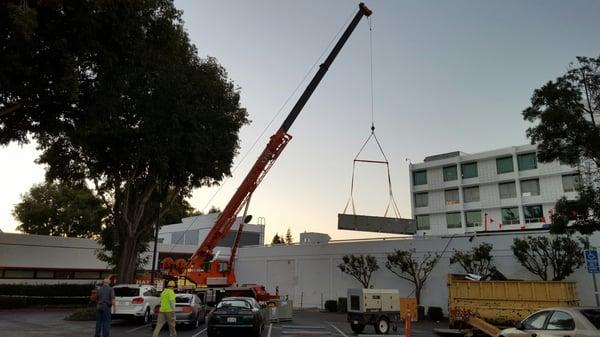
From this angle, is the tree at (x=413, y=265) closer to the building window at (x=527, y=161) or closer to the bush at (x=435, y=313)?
the bush at (x=435, y=313)

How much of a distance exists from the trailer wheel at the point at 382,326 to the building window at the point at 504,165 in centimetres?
4230

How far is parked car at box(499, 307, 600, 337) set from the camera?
28.3 feet

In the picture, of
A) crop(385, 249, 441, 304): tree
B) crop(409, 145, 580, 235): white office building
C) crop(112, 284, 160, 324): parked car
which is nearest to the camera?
crop(112, 284, 160, 324): parked car

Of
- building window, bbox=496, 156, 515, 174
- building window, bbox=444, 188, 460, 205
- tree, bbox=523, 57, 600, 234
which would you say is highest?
building window, bbox=496, 156, 515, 174

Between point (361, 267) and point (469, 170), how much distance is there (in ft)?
109

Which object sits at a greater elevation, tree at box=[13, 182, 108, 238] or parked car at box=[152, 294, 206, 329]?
tree at box=[13, 182, 108, 238]

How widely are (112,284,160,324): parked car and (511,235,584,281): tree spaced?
759 inches

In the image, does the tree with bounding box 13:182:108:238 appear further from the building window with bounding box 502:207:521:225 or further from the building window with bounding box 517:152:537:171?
the building window with bounding box 517:152:537:171

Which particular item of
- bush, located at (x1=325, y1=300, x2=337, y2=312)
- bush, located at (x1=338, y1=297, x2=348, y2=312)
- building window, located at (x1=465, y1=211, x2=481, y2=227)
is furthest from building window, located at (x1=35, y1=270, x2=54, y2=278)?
building window, located at (x1=465, y1=211, x2=481, y2=227)

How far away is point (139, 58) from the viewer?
1638 cm

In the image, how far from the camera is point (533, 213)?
53594 mm

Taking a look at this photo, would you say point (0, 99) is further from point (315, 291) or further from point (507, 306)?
point (315, 291)

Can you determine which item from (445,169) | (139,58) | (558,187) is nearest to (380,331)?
(139,58)

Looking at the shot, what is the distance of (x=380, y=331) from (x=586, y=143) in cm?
1068
